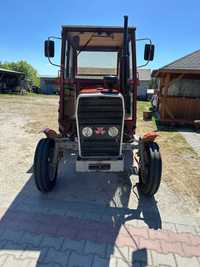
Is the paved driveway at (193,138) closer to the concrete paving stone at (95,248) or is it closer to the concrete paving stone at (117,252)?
the concrete paving stone at (117,252)

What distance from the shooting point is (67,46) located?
4.97m

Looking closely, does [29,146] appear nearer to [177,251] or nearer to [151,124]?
[177,251]

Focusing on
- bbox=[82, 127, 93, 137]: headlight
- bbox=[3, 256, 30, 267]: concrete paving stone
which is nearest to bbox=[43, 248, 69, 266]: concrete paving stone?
bbox=[3, 256, 30, 267]: concrete paving stone

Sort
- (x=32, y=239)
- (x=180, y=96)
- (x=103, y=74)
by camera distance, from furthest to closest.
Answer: (x=180, y=96) → (x=103, y=74) → (x=32, y=239)

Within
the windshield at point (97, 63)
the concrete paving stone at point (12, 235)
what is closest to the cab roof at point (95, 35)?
the windshield at point (97, 63)

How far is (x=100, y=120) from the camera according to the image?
3.73 meters

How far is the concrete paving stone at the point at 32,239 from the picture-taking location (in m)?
2.96

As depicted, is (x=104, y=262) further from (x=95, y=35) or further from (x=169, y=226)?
(x=95, y=35)

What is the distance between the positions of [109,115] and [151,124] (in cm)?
805

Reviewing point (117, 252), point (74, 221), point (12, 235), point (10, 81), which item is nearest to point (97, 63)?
point (74, 221)

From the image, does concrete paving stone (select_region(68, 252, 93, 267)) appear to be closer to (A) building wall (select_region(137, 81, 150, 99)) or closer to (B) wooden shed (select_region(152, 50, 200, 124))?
(B) wooden shed (select_region(152, 50, 200, 124))

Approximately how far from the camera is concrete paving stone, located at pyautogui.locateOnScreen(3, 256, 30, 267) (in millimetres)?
2596

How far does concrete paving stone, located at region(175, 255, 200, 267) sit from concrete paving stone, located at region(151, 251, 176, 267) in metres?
0.05

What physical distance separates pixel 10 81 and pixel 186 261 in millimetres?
35517
